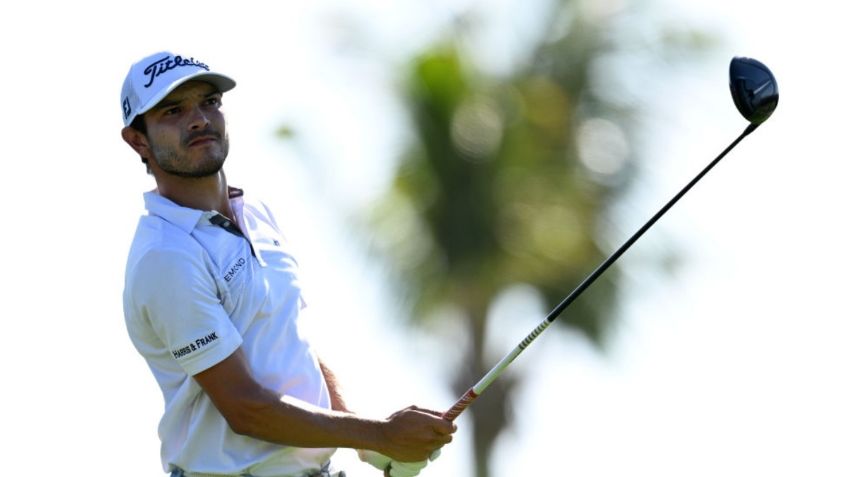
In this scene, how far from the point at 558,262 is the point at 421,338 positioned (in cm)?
188

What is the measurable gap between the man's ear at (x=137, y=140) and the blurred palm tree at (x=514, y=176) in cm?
1553

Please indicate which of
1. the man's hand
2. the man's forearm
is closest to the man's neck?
the man's forearm

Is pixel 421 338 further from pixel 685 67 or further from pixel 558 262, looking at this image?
pixel 685 67

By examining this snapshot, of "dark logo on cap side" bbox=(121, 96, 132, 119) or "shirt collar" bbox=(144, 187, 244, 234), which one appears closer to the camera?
"shirt collar" bbox=(144, 187, 244, 234)

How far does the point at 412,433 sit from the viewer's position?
7453 mm

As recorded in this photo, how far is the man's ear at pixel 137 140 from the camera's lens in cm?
795

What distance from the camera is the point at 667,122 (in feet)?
78.6

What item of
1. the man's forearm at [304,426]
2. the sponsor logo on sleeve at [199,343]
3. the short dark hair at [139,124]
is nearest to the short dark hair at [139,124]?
the short dark hair at [139,124]

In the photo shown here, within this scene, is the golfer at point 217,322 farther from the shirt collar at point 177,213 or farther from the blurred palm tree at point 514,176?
the blurred palm tree at point 514,176

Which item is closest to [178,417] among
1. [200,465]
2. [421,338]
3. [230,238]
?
[200,465]

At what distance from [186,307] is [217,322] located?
5.1 inches

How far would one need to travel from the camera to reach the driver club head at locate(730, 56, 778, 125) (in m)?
8.26

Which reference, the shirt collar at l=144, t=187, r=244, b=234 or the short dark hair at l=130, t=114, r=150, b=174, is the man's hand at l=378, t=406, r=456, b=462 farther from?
the short dark hair at l=130, t=114, r=150, b=174

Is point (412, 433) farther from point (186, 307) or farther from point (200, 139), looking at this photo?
point (200, 139)
